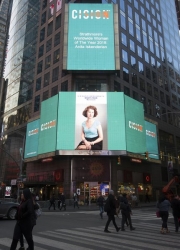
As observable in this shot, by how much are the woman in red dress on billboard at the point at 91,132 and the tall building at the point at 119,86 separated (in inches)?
86.4

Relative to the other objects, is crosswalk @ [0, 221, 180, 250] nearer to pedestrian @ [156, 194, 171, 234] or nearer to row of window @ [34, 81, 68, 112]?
pedestrian @ [156, 194, 171, 234]

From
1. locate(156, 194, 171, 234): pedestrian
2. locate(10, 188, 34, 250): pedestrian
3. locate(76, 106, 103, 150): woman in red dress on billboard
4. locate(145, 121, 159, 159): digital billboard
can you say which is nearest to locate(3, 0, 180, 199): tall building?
locate(76, 106, 103, 150): woman in red dress on billboard

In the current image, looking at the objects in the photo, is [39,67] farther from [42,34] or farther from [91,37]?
[91,37]

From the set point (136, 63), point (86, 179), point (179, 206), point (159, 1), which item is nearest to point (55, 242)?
point (179, 206)

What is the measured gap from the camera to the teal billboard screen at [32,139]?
46.4m

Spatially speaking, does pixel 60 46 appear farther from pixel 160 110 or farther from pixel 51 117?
pixel 160 110

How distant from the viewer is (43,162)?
152 ft

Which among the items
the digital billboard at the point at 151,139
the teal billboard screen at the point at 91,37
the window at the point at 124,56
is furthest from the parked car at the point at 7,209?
the window at the point at 124,56

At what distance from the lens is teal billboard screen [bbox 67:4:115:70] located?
1767 inches

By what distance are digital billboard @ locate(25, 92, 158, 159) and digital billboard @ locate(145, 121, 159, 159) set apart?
8.44 ft

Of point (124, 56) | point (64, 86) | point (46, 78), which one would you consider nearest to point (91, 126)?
point (64, 86)

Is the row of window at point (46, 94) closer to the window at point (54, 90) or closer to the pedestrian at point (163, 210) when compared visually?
the window at point (54, 90)

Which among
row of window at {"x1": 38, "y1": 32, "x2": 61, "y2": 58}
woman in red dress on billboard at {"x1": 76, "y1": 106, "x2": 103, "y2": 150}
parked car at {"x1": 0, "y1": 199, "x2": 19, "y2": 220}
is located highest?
Answer: row of window at {"x1": 38, "y1": 32, "x2": 61, "y2": 58}

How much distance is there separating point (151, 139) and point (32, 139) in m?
23.5
